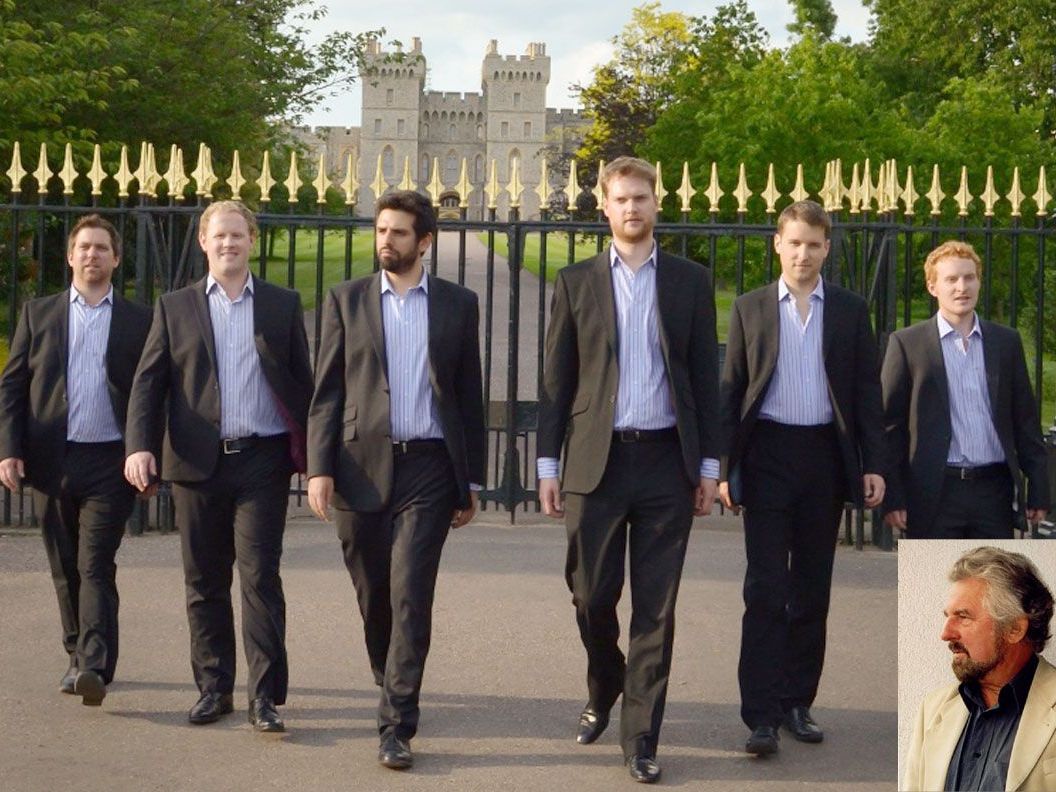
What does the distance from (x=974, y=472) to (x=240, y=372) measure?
8.68 feet

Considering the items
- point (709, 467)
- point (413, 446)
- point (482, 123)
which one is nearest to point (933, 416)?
point (709, 467)

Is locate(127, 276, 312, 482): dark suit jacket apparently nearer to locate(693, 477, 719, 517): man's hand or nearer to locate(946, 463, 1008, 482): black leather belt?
locate(693, 477, 719, 517): man's hand

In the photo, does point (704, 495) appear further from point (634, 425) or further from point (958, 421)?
point (958, 421)

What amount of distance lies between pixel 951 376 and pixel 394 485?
1989mm

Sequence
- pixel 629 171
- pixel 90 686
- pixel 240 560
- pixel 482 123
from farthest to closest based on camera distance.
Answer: pixel 482 123, pixel 90 686, pixel 240 560, pixel 629 171

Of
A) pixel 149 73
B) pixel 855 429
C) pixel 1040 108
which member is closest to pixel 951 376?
pixel 855 429

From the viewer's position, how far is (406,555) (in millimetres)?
6102

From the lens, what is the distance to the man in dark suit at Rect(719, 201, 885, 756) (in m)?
6.17

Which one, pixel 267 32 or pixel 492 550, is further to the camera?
pixel 267 32

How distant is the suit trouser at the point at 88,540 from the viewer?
6.78 m

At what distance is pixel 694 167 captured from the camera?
36.5 meters

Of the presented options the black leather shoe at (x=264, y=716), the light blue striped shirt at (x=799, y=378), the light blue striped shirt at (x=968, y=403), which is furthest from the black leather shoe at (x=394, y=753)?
the light blue striped shirt at (x=968, y=403)

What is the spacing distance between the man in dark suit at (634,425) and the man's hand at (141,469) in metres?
1.46

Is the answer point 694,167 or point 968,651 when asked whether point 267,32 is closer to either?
point 694,167
